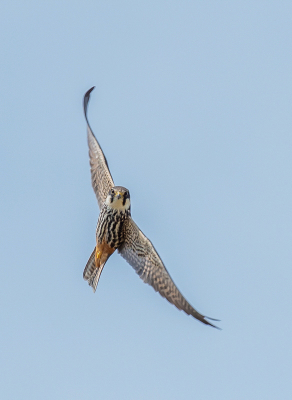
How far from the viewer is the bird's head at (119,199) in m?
12.9

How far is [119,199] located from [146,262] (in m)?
1.23

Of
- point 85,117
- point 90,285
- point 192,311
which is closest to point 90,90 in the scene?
point 85,117

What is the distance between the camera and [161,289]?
40.9 feet

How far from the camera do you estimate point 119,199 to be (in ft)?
42.4

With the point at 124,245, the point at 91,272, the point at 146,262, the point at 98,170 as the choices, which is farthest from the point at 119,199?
the point at 91,272

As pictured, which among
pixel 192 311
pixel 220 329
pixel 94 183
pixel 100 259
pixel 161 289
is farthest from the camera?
pixel 94 183

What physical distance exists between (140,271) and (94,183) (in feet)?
7.31

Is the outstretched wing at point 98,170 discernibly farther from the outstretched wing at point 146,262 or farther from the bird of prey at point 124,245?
the outstretched wing at point 146,262

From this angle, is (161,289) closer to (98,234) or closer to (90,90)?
(98,234)

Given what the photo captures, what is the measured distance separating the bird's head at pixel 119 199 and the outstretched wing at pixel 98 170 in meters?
0.88

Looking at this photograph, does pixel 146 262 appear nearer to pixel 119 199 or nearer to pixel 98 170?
pixel 119 199

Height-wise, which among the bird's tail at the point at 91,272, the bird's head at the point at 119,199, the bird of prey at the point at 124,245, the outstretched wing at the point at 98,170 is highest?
the outstretched wing at the point at 98,170

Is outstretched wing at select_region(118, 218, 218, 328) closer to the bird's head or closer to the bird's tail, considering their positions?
the bird's head

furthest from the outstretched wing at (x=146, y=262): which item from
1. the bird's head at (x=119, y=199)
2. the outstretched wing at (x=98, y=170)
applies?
the outstretched wing at (x=98, y=170)
